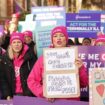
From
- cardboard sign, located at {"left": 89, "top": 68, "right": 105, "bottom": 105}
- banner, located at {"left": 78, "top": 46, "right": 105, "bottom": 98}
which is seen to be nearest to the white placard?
cardboard sign, located at {"left": 89, "top": 68, "right": 105, "bottom": 105}

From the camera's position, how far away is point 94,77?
6730mm

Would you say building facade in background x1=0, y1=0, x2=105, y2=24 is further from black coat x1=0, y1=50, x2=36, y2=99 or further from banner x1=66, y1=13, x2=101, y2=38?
black coat x1=0, y1=50, x2=36, y2=99

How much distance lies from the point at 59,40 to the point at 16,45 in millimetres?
1130

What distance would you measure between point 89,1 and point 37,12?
39.6 meters

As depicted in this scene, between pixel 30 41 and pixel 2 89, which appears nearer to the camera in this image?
pixel 2 89

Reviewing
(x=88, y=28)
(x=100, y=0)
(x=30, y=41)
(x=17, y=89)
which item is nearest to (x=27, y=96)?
(x=17, y=89)

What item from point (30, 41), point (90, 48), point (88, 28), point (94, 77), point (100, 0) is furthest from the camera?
point (100, 0)

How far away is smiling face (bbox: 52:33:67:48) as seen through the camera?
281 inches

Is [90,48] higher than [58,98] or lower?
higher

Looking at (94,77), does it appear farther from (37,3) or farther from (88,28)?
(37,3)

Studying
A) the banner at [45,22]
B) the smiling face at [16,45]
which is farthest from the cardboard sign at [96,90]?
the banner at [45,22]

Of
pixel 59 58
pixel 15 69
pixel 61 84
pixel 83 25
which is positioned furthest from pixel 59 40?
pixel 83 25

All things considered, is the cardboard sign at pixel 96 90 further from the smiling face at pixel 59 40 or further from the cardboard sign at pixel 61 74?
the smiling face at pixel 59 40

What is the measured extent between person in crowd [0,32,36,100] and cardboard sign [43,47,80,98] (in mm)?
1046
